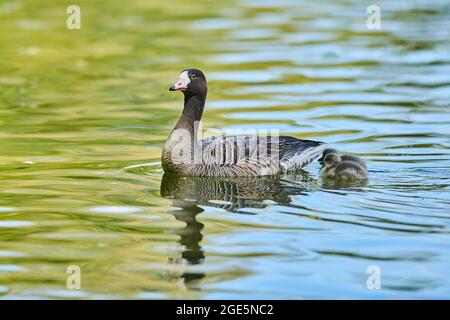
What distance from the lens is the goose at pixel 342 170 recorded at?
12547mm

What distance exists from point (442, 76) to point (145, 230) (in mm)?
10195

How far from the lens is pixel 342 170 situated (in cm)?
1257

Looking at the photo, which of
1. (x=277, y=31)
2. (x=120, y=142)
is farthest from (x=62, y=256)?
(x=277, y=31)

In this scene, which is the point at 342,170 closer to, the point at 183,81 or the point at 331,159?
the point at 331,159

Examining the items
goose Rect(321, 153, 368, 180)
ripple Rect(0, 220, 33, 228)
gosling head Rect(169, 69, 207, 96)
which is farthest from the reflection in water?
ripple Rect(0, 220, 33, 228)

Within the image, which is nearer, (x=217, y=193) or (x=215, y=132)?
(x=217, y=193)

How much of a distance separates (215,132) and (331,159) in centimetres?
298

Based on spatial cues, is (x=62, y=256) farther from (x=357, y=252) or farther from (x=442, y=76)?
(x=442, y=76)

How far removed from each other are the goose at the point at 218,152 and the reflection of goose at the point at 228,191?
0.13 m

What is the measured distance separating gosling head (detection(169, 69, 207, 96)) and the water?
3.72 feet

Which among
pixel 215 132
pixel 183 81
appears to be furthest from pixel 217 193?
pixel 215 132

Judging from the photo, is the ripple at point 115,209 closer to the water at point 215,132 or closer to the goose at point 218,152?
the water at point 215,132

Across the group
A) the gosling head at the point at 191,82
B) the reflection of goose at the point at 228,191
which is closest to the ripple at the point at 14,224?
the reflection of goose at the point at 228,191
